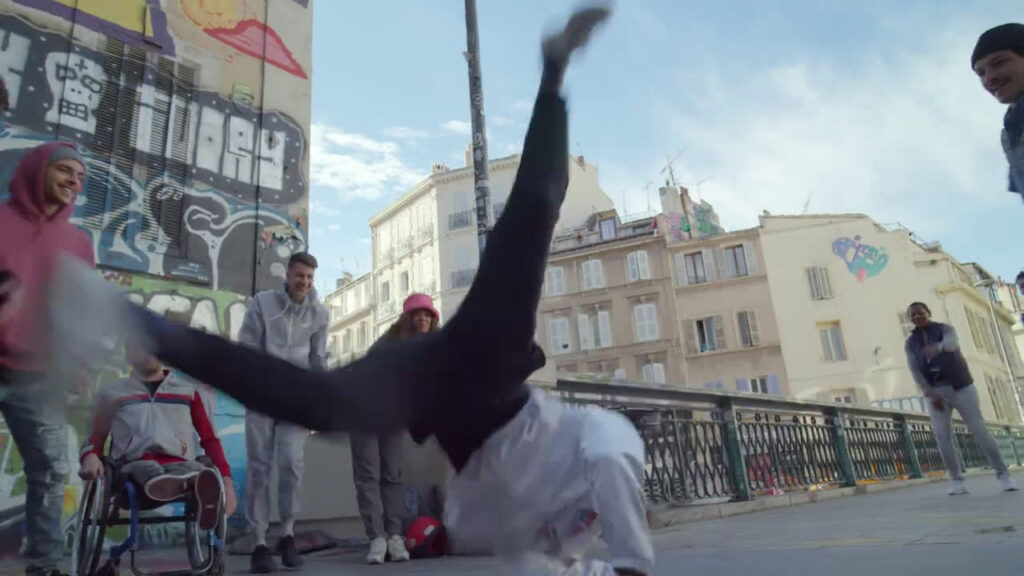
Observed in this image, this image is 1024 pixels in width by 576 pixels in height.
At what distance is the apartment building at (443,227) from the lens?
139ft

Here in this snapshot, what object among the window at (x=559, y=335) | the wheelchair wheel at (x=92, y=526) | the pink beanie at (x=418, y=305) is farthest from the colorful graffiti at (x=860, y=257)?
the wheelchair wheel at (x=92, y=526)

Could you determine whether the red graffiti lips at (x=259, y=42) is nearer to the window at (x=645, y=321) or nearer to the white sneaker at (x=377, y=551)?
the white sneaker at (x=377, y=551)

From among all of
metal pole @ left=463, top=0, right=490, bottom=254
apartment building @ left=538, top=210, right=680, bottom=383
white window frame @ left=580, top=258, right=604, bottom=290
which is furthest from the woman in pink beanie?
white window frame @ left=580, top=258, right=604, bottom=290

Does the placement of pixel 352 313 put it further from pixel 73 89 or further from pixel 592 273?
pixel 73 89

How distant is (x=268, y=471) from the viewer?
448cm

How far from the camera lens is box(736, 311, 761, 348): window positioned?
35312 millimetres

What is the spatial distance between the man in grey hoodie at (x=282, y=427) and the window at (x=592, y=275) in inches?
1343

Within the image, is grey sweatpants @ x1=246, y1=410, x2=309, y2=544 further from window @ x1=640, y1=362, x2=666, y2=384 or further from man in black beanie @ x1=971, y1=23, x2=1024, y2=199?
window @ x1=640, y1=362, x2=666, y2=384

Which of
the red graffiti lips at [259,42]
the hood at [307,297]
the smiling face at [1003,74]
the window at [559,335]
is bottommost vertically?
the hood at [307,297]

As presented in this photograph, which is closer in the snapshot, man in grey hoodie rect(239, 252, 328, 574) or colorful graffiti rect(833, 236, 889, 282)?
man in grey hoodie rect(239, 252, 328, 574)

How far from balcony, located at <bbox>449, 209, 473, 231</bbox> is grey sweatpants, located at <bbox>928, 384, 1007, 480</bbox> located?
1453 inches

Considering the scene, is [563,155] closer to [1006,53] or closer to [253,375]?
[253,375]

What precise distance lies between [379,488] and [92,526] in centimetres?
179

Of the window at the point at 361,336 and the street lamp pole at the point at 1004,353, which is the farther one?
the window at the point at 361,336
